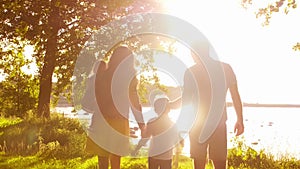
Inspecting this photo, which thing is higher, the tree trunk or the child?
the tree trunk

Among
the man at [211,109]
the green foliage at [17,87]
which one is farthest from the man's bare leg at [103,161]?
the green foliage at [17,87]

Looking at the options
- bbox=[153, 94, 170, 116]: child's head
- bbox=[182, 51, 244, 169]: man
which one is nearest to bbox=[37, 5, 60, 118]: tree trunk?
bbox=[153, 94, 170, 116]: child's head

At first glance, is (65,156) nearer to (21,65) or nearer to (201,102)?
(201,102)

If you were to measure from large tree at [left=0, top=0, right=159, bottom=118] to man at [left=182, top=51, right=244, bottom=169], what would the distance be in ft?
45.9

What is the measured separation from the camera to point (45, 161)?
31.2ft

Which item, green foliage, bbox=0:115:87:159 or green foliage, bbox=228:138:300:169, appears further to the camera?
green foliage, bbox=228:138:300:169

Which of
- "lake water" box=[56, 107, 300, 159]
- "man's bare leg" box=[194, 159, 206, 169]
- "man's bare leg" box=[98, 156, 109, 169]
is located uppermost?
"man's bare leg" box=[194, 159, 206, 169]

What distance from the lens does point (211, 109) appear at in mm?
5273

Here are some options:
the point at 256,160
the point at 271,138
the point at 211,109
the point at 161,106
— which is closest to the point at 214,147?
the point at 211,109

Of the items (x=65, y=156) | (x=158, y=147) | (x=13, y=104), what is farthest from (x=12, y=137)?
(x=13, y=104)

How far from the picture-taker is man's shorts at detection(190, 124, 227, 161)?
515 centimetres

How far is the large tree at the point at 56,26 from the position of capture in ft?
62.8

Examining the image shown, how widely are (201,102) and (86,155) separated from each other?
6.44 meters

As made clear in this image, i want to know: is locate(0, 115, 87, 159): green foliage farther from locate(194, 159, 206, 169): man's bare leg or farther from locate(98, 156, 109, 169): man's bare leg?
locate(194, 159, 206, 169): man's bare leg
